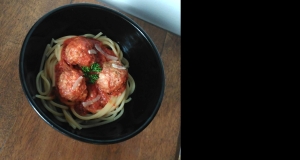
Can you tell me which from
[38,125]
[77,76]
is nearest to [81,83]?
[77,76]

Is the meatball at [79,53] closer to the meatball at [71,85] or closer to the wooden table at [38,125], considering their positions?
the meatball at [71,85]

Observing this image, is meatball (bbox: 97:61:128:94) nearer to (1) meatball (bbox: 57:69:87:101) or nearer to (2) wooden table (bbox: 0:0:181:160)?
(1) meatball (bbox: 57:69:87:101)

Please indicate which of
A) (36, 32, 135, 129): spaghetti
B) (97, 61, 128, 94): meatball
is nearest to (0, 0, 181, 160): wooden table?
(36, 32, 135, 129): spaghetti

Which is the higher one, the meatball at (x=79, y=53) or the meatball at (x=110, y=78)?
the meatball at (x=79, y=53)

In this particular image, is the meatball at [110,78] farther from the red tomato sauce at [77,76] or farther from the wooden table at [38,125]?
the wooden table at [38,125]

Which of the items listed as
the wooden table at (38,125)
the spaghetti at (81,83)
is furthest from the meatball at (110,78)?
the wooden table at (38,125)
